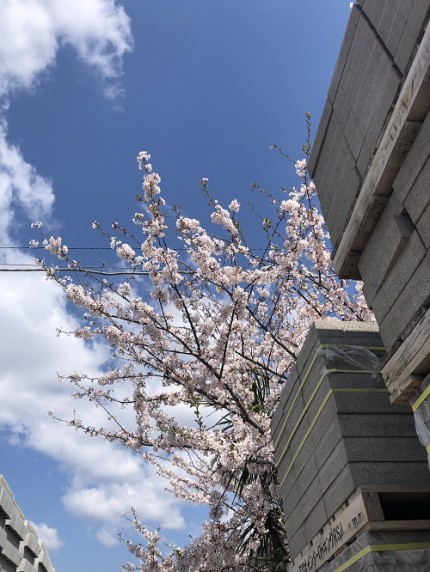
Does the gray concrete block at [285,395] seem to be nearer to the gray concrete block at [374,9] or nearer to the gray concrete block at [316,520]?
the gray concrete block at [316,520]

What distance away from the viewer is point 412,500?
346cm

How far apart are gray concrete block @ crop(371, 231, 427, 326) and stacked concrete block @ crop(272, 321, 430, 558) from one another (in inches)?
24.3

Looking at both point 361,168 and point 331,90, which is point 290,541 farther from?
point 331,90

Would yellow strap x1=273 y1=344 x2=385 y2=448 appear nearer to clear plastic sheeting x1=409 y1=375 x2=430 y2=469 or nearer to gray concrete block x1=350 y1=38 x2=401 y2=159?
clear plastic sheeting x1=409 y1=375 x2=430 y2=469

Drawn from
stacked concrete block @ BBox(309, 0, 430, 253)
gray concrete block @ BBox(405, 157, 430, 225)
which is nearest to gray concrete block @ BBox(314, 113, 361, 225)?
stacked concrete block @ BBox(309, 0, 430, 253)

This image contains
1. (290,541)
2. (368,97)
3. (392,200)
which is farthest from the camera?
(290,541)

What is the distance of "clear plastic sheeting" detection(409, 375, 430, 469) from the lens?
2.85m

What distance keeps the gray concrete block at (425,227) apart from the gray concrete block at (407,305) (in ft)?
0.28

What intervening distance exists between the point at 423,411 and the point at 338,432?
30.6 inches

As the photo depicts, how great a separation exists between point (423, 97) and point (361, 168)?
2.73ft

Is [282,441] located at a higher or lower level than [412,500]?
higher

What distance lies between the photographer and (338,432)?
3518 millimetres

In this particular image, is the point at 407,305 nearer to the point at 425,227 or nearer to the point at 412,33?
the point at 425,227

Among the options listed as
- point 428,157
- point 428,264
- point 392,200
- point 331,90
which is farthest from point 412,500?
point 331,90
